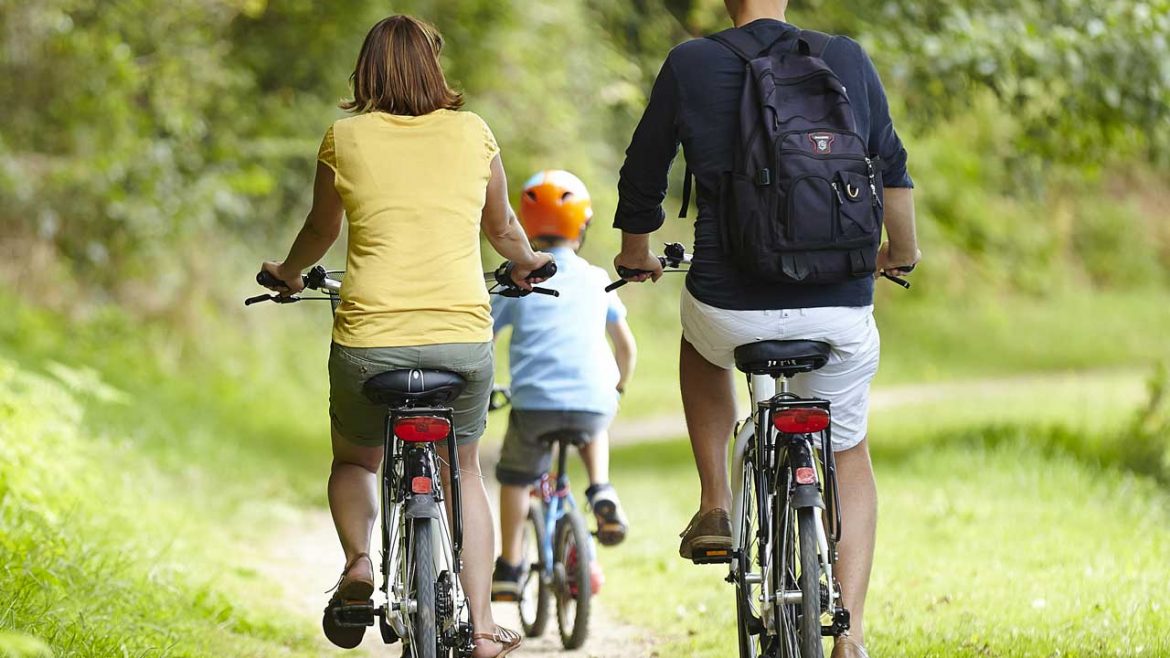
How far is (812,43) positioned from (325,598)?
469 centimetres

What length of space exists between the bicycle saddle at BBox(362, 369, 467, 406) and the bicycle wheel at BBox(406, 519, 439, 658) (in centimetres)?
33

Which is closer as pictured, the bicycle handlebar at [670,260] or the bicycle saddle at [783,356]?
the bicycle saddle at [783,356]

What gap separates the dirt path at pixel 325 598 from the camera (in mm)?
6441

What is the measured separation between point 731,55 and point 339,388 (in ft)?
4.70

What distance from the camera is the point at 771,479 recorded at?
444 centimetres

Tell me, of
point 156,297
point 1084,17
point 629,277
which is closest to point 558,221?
point 629,277

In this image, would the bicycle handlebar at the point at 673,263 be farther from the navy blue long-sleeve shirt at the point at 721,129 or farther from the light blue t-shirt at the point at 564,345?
the light blue t-shirt at the point at 564,345

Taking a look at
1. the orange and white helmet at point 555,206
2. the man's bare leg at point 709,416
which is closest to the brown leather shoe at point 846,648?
the man's bare leg at point 709,416

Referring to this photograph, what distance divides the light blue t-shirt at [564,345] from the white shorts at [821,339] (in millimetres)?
1669

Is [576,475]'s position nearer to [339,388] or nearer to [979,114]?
[339,388]

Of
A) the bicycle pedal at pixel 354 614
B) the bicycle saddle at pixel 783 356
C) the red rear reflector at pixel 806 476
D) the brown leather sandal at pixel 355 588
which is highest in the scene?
the bicycle saddle at pixel 783 356

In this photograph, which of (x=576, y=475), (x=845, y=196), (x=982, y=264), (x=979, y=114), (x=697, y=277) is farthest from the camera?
(x=982, y=264)

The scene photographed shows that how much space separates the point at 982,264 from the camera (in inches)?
1134

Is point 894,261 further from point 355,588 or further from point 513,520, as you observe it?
point 513,520
